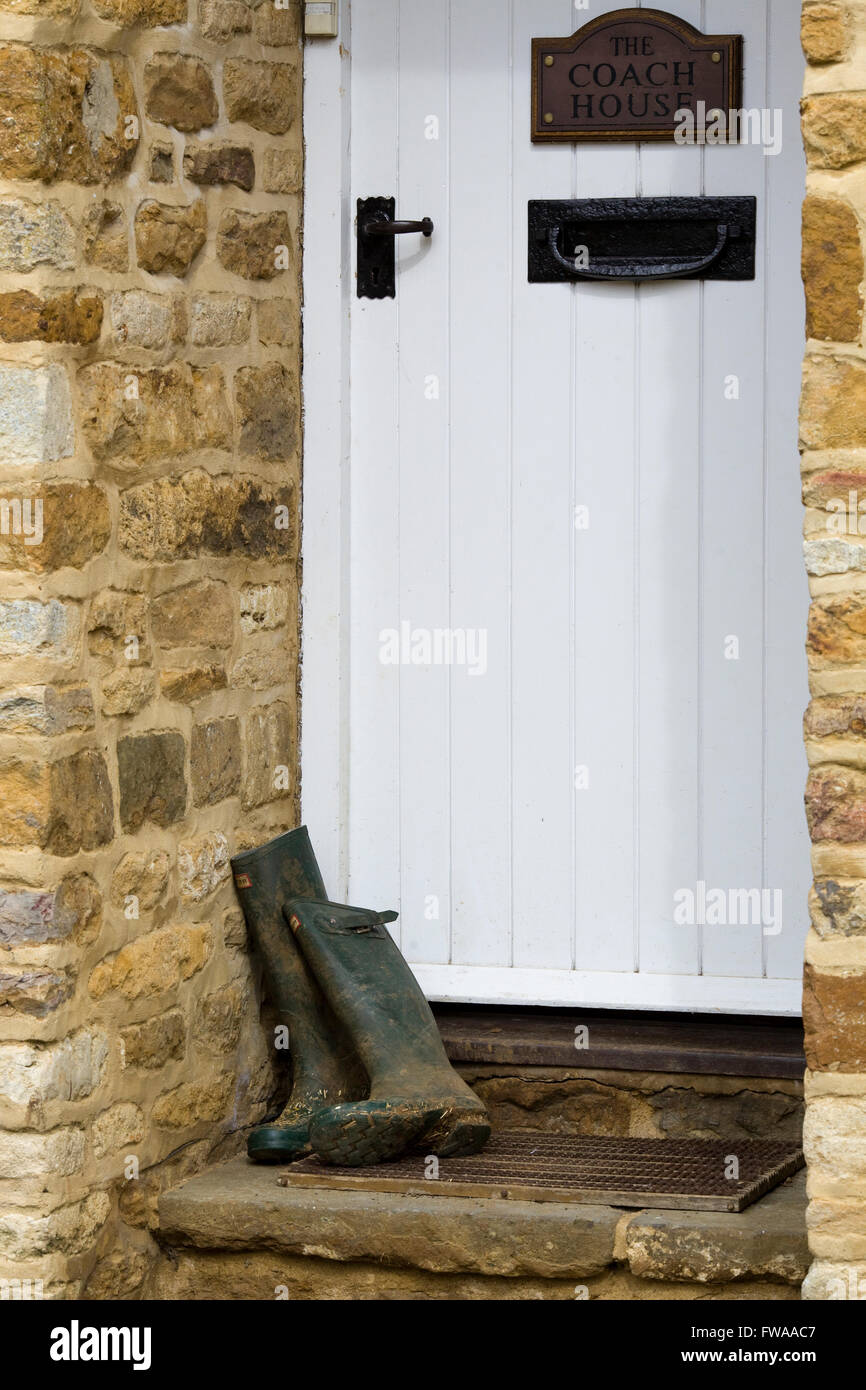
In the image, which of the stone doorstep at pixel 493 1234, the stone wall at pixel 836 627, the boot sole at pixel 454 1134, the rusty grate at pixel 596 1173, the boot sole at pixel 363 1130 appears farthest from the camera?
the boot sole at pixel 454 1134

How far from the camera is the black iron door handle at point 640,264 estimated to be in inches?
140

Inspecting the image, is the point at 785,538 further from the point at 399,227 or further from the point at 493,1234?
the point at 493,1234

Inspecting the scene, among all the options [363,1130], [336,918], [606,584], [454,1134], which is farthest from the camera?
[606,584]

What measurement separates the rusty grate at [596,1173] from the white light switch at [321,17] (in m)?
2.21

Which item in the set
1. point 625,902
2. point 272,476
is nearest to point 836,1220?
point 625,902

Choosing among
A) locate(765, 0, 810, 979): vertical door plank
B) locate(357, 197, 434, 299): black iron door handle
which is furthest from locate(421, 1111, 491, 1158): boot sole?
locate(357, 197, 434, 299): black iron door handle

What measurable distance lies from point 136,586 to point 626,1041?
131cm

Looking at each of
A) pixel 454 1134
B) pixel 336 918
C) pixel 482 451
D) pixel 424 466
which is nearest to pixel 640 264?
pixel 482 451

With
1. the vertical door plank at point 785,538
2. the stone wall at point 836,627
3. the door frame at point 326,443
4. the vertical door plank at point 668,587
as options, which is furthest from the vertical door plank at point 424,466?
the stone wall at point 836,627

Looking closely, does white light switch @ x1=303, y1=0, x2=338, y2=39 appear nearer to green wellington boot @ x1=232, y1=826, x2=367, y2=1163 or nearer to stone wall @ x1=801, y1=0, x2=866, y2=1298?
stone wall @ x1=801, y1=0, x2=866, y2=1298

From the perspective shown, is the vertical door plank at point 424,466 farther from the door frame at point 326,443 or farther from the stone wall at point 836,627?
the stone wall at point 836,627

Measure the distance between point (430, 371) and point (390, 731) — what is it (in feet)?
2.41

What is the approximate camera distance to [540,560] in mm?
3672
